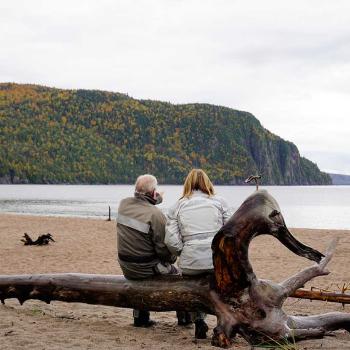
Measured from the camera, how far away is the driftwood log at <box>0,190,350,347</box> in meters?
5.92

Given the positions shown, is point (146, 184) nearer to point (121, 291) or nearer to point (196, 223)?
point (196, 223)

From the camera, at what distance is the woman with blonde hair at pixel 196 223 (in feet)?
20.1

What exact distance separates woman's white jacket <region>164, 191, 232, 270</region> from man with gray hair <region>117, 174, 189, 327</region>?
290 mm

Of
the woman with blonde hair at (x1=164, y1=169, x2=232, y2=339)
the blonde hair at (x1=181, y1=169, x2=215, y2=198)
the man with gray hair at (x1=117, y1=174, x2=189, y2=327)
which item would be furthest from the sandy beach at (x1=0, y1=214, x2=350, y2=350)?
the blonde hair at (x1=181, y1=169, x2=215, y2=198)

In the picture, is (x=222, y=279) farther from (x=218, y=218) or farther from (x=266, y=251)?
(x=266, y=251)

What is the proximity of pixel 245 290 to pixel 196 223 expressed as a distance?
0.89 meters

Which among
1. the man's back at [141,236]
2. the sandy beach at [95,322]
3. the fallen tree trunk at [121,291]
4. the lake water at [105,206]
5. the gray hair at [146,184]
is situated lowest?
the lake water at [105,206]

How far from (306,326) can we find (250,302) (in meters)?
0.82

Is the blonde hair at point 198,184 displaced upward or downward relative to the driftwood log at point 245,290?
upward

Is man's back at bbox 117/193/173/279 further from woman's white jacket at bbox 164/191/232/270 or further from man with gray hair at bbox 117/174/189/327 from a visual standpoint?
woman's white jacket at bbox 164/191/232/270

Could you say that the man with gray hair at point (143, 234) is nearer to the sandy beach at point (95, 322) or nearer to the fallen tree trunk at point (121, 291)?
the fallen tree trunk at point (121, 291)

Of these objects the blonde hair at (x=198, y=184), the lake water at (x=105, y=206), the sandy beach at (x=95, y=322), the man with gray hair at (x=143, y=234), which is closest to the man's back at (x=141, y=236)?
the man with gray hair at (x=143, y=234)

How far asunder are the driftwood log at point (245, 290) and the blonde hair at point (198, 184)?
0.45 m

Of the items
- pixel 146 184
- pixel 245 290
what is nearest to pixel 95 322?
pixel 146 184
